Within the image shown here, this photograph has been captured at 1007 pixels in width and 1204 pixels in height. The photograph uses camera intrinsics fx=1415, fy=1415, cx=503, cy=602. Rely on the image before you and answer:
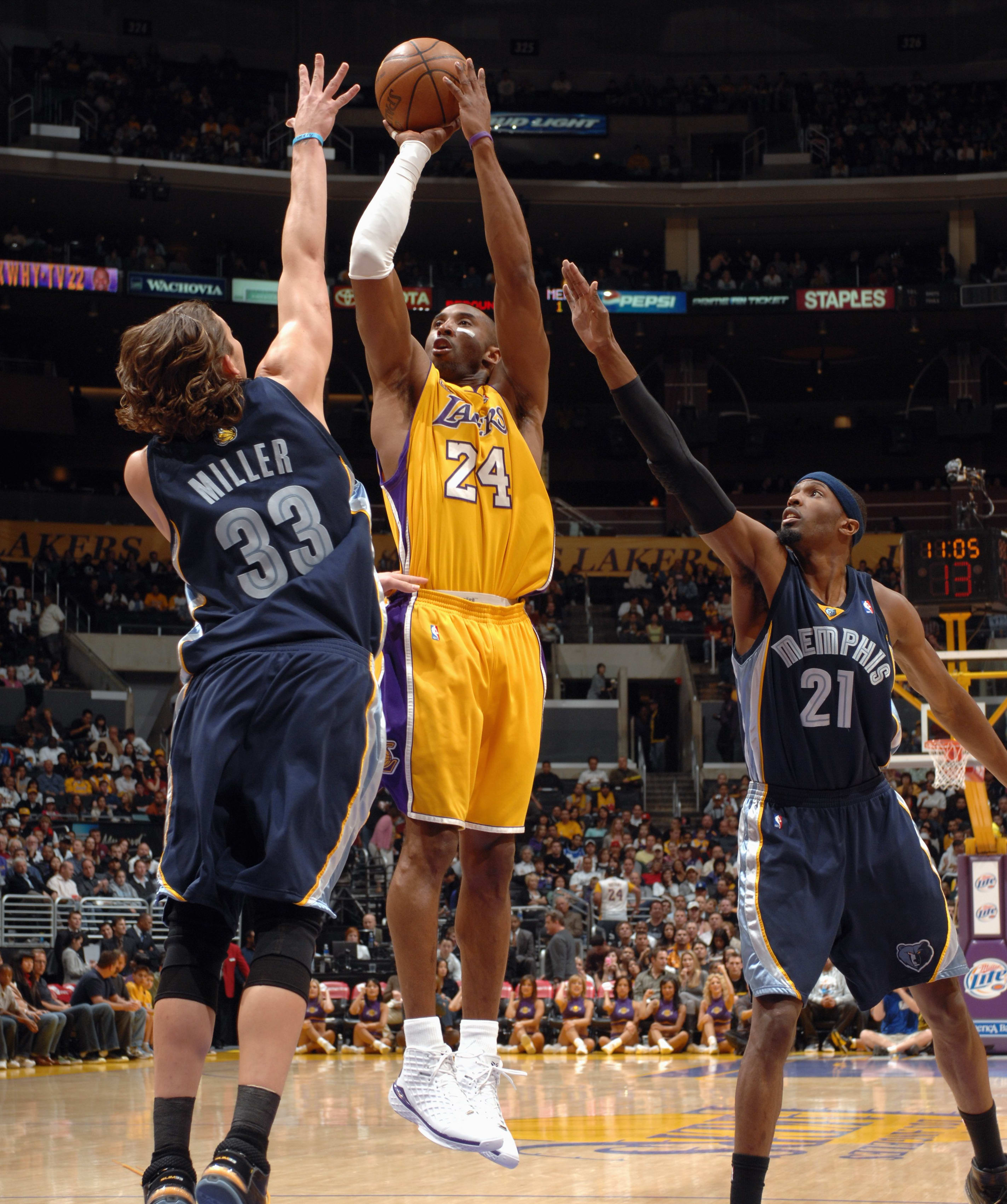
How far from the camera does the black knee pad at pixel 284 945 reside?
10.5 feet

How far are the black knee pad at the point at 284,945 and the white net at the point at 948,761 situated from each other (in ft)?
32.6

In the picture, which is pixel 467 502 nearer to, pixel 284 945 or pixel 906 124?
pixel 284 945

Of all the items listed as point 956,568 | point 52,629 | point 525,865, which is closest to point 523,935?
point 525,865

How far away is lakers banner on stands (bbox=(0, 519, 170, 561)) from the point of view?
94.7 feet

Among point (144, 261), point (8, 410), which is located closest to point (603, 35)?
point (144, 261)

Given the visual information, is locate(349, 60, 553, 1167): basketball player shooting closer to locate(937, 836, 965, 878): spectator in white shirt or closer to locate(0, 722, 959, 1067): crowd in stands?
locate(0, 722, 959, 1067): crowd in stands

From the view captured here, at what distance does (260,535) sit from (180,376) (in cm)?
43

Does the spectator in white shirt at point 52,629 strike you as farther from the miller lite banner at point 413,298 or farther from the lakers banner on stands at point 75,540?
the miller lite banner at point 413,298

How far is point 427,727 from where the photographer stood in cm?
454

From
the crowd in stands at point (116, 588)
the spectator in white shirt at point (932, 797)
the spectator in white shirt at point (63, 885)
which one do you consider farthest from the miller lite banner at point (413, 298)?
the spectator in white shirt at point (63, 885)

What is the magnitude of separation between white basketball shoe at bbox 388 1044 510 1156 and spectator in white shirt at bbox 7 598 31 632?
22940mm

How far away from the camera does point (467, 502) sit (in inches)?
189

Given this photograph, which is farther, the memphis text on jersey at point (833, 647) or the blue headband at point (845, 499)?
the blue headband at point (845, 499)

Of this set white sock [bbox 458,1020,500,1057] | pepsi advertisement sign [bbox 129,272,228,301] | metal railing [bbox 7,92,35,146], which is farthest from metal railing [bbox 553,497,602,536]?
white sock [bbox 458,1020,500,1057]
